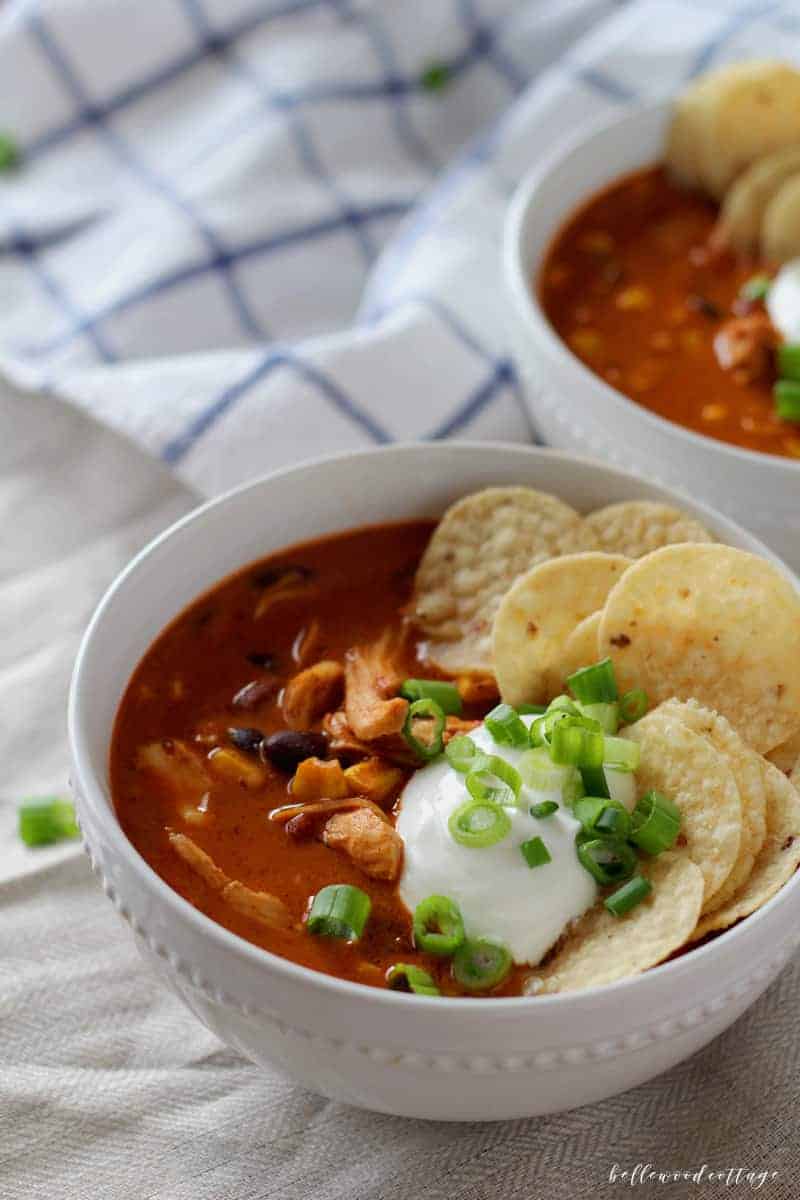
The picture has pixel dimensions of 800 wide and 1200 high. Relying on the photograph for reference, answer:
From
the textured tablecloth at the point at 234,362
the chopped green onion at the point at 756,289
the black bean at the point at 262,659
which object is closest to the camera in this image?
the textured tablecloth at the point at 234,362

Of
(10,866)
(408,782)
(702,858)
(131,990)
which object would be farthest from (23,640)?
(702,858)

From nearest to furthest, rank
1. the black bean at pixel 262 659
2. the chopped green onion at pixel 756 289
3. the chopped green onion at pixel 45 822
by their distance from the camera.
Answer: the black bean at pixel 262 659, the chopped green onion at pixel 45 822, the chopped green onion at pixel 756 289

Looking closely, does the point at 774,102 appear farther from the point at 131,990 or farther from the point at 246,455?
the point at 131,990

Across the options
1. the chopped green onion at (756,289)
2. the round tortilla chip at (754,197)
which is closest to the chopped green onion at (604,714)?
the chopped green onion at (756,289)

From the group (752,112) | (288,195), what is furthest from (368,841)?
(288,195)

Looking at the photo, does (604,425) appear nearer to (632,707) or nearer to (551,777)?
(632,707)

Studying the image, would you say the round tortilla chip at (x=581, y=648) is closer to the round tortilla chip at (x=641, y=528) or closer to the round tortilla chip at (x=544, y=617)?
the round tortilla chip at (x=544, y=617)
